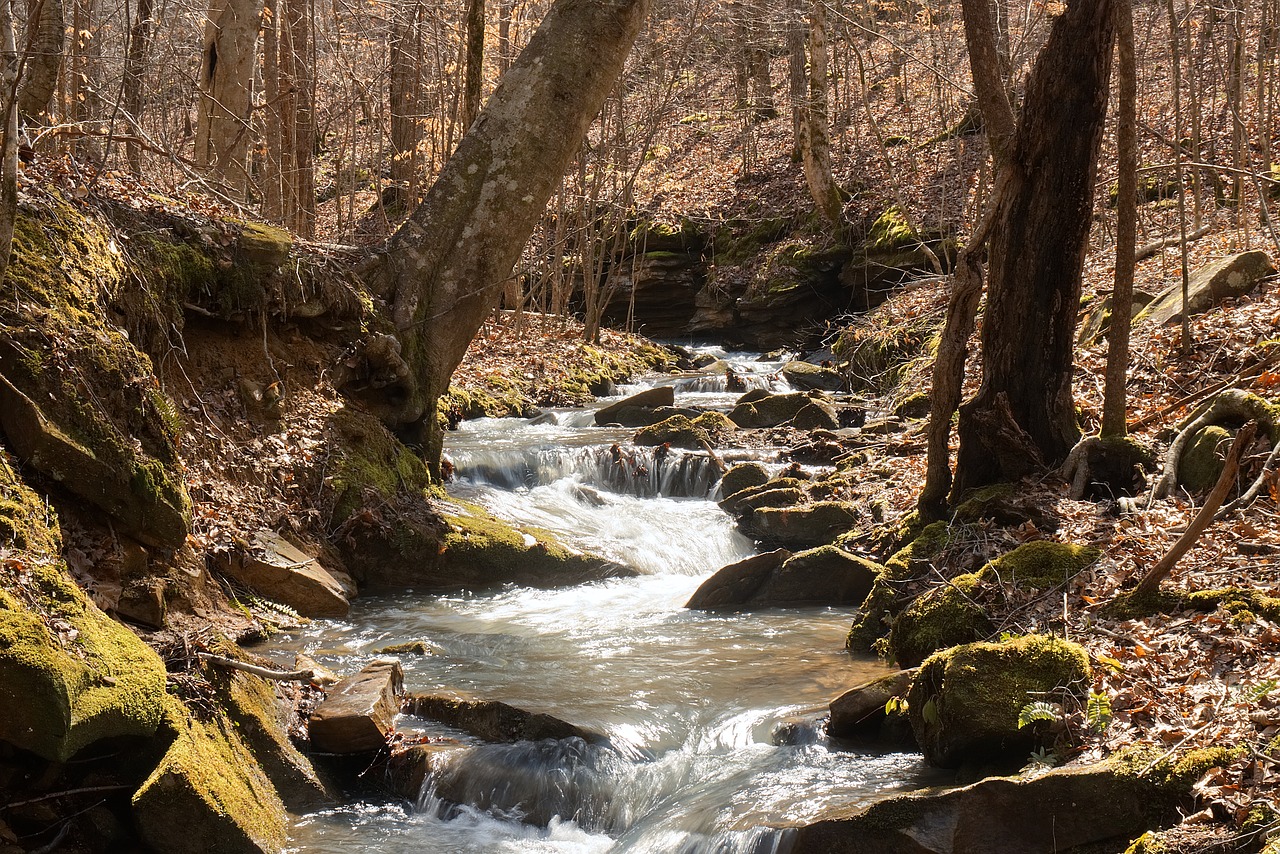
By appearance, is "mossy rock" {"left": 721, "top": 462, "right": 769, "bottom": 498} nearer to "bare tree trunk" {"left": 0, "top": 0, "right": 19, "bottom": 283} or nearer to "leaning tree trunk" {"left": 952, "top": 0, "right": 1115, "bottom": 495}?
A: "leaning tree trunk" {"left": 952, "top": 0, "right": 1115, "bottom": 495}

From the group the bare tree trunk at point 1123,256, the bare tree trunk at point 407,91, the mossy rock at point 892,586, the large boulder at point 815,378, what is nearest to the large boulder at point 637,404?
the large boulder at point 815,378

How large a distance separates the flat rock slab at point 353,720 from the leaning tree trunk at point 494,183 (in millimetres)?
4510

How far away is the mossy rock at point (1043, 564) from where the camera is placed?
240 inches

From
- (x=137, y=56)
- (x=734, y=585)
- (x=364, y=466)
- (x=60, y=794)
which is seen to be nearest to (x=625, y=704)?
(x=734, y=585)

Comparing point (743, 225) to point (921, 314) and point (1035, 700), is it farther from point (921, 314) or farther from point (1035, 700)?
point (1035, 700)

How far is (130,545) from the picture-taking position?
19.0 ft

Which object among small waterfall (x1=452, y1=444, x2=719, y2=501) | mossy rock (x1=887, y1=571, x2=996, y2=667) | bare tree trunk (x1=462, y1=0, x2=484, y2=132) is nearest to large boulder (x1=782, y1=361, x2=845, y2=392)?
small waterfall (x1=452, y1=444, x2=719, y2=501)

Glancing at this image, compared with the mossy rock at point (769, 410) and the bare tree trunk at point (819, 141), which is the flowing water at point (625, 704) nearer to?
the mossy rock at point (769, 410)

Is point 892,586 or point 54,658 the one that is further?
point 892,586

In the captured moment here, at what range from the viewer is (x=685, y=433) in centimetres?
1338

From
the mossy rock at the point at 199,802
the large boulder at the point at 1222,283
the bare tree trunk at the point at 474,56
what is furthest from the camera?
the bare tree trunk at the point at 474,56

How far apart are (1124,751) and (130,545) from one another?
5252 mm

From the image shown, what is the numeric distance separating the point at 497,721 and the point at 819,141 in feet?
66.4

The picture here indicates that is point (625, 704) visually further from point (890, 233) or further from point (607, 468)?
point (890, 233)
